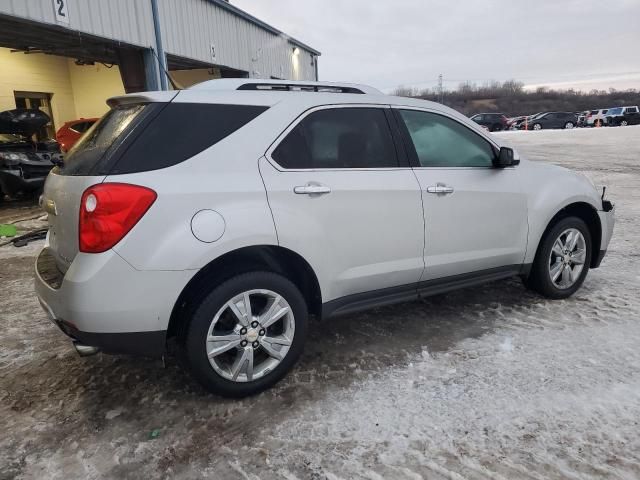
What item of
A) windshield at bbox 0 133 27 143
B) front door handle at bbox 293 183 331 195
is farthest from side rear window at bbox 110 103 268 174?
windshield at bbox 0 133 27 143

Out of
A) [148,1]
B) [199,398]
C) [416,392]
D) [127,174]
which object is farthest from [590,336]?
[148,1]

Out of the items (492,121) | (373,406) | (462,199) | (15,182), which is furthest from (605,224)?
(492,121)

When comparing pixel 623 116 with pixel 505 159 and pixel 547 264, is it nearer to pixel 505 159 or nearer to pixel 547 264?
pixel 547 264

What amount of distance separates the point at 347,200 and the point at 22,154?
9.66 meters

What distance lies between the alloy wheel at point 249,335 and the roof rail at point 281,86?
1254 millimetres

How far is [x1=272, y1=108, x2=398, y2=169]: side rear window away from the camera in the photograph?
2898mm

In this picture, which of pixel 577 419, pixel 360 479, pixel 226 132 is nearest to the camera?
pixel 360 479

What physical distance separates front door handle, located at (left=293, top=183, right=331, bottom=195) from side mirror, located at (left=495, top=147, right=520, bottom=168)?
1534mm

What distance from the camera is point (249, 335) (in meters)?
2.72

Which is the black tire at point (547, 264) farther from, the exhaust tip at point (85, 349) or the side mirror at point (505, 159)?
the exhaust tip at point (85, 349)

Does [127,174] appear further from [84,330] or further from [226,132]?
[84,330]

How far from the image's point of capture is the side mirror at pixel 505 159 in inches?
143

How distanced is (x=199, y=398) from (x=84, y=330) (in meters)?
0.78

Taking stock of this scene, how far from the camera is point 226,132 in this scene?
8.95 ft
